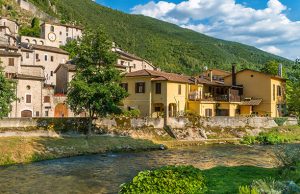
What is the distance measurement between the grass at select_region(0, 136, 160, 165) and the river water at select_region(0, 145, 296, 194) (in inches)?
68.1

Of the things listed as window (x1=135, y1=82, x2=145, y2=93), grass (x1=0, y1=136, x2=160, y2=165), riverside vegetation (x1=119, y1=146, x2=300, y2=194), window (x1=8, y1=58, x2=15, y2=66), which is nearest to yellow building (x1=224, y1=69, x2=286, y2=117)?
window (x1=135, y1=82, x2=145, y2=93)

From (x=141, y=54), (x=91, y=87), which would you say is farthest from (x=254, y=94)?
(x=141, y=54)

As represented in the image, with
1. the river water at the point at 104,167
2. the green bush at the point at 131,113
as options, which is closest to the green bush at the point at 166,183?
the river water at the point at 104,167

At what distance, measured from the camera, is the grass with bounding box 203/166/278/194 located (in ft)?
51.8

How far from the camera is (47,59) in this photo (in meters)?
75.3

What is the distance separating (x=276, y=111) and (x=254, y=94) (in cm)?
510

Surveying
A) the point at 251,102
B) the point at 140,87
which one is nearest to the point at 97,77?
the point at 140,87

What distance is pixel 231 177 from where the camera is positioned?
61.0ft

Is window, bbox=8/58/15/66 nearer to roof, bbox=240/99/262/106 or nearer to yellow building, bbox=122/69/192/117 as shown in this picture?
yellow building, bbox=122/69/192/117

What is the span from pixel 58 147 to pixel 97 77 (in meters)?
9.55

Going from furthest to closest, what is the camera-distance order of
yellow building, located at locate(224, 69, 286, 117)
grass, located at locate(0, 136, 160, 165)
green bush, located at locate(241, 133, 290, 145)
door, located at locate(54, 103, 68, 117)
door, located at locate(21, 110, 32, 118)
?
yellow building, located at locate(224, 69, 286, 117) < door, located at locate(54, 103, 68, 117) < door, located at locate(21, 110, 32, 118) < green bush, located at locate(241, 133, 290, 145) < grass, located at locate(0, 136, 160, 165)

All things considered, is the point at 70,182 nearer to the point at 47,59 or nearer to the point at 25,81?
the point at 25,81

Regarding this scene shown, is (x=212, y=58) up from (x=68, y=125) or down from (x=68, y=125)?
up

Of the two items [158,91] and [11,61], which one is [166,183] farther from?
[11,61]
